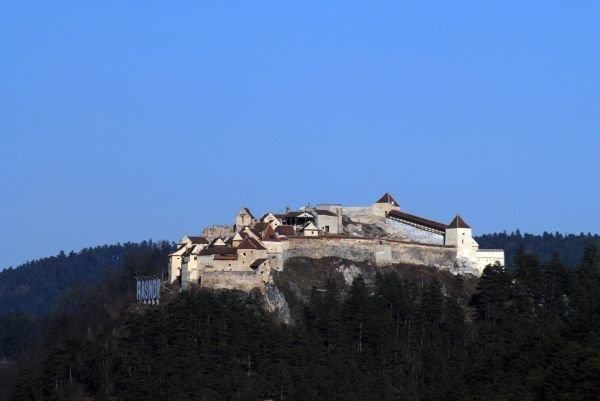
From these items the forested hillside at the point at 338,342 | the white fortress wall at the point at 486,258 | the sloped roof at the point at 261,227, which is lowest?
the forested hillside at the point at 338,342

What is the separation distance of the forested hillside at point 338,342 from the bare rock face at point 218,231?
22.1 ft

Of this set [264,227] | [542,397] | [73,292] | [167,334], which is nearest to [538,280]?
[264,227]

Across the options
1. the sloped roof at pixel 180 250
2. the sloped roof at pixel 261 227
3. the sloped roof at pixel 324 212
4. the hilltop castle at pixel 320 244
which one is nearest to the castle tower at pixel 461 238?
the hilltop castle at pixel 320 244

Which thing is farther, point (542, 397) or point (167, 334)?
point (167, 334)

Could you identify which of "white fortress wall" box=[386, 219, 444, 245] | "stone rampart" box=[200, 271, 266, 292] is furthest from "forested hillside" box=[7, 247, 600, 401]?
"white fortress wall" box=[386, 219, 444, 245]

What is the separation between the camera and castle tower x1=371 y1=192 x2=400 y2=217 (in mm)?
101312

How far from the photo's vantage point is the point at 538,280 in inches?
3834

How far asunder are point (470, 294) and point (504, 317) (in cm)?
291

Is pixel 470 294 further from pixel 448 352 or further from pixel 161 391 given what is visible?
pixel 161 391

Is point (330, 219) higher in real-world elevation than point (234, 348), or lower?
higher

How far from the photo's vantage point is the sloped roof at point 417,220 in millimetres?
100000

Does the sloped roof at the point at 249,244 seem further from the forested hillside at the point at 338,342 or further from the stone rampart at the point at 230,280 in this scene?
the forested hillside at the point at 338,342

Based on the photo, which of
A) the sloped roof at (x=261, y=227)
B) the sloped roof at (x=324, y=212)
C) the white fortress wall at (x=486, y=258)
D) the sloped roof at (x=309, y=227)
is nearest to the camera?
the sloped roof at (x=261, y=227)

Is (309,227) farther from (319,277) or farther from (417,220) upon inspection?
(417,220)
